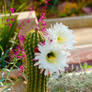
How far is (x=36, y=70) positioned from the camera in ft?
4.94

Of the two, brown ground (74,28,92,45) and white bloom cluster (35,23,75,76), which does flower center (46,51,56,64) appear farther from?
brown ground (74,28,92,45)

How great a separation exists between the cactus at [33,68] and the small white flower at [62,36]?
16 cm

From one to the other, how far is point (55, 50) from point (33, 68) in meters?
0.26

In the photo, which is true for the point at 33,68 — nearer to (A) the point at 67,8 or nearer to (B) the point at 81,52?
(B) the point at 81,52

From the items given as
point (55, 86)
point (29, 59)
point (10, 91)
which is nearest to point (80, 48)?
point (55, 86)

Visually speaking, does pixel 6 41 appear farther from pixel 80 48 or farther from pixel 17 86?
pixel 80 48

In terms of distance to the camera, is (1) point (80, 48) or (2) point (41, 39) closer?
(2) point (41, 39)

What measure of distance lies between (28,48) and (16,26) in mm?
1277

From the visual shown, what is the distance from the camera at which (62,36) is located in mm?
1370

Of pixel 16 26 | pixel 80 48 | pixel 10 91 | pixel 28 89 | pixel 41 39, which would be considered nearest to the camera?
pixel 41 39

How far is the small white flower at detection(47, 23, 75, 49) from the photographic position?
1.35 meters

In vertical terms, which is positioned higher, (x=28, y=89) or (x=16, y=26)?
(x=16, y=26)

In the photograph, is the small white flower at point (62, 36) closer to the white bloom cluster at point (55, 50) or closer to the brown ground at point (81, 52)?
the white bloom cluster at point (55, 50)

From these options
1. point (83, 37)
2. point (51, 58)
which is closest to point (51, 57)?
point (51, 58)
